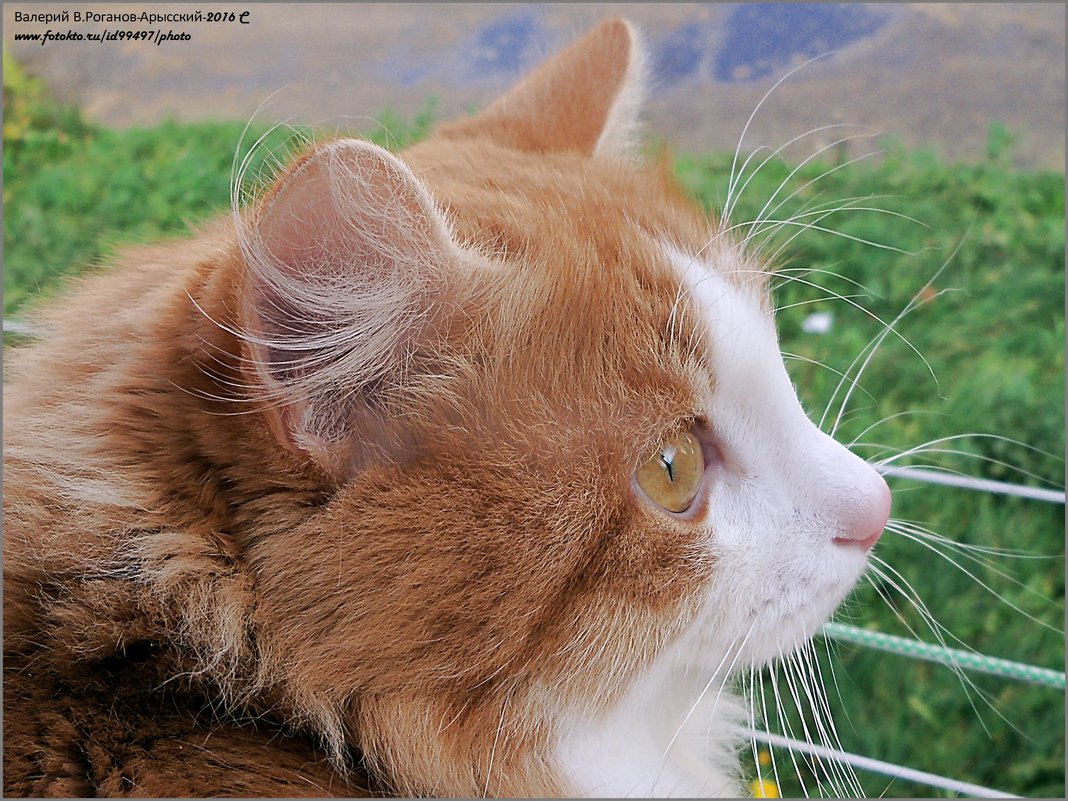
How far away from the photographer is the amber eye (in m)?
1.21

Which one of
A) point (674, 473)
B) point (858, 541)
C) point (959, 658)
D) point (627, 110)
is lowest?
point (959, 658)

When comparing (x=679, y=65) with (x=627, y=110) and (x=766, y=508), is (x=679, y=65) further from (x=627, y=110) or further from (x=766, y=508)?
(x=766, y=508)

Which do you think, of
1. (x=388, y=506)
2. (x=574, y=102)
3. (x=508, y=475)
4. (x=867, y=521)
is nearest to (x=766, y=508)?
(x=867, y=521)

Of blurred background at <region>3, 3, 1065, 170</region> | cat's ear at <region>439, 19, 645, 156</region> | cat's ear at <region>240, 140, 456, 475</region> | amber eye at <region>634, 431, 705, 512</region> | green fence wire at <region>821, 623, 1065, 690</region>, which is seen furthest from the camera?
blurred background at <region>3, 3, 1065, 170</region>

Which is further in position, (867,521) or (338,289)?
(867,521)

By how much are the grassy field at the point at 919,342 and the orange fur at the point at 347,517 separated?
690 mm

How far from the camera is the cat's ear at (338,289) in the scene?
39.9 inches

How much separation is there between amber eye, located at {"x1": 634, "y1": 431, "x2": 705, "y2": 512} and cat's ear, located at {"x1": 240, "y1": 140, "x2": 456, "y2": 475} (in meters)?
0.32

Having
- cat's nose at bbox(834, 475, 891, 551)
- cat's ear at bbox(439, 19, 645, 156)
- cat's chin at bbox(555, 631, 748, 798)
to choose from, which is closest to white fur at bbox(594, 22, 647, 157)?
cat's ear at bbox(439, 19, 645, 156)

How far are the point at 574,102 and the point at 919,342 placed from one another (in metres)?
1.55

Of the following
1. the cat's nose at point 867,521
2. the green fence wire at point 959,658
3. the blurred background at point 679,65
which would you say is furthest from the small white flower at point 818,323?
the cat's nose at point 867,521

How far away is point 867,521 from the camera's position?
4.22ft

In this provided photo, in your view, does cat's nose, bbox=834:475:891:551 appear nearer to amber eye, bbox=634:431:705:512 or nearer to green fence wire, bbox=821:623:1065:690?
amber eye, bbox=634:431:705:512

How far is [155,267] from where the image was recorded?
1.35m
